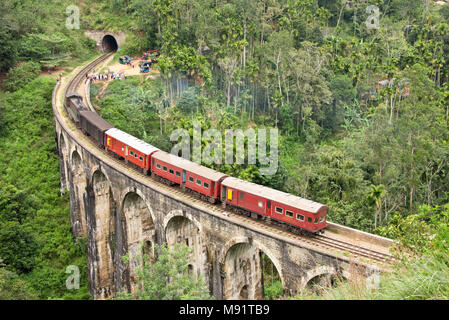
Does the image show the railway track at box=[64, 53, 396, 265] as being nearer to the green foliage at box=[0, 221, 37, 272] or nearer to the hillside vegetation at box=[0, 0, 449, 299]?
the hillside vegetation at box=[0, 0, 449, 299]

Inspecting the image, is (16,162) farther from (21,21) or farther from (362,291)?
(362,291)

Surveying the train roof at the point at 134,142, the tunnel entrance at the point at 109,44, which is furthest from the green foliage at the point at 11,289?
the tunnel entrance at the point at 109,44

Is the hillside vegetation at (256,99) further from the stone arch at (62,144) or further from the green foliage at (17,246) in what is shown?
the stone arch at (62,144)

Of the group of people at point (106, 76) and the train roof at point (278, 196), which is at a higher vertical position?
the group of people at point (106, 76)

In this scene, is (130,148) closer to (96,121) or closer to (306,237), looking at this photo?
(96,121)

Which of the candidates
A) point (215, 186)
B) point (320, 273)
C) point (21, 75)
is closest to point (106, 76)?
point (21, 75)

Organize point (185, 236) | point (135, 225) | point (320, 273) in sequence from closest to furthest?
point (320, 273), point (185, 236), point (135, 225)
